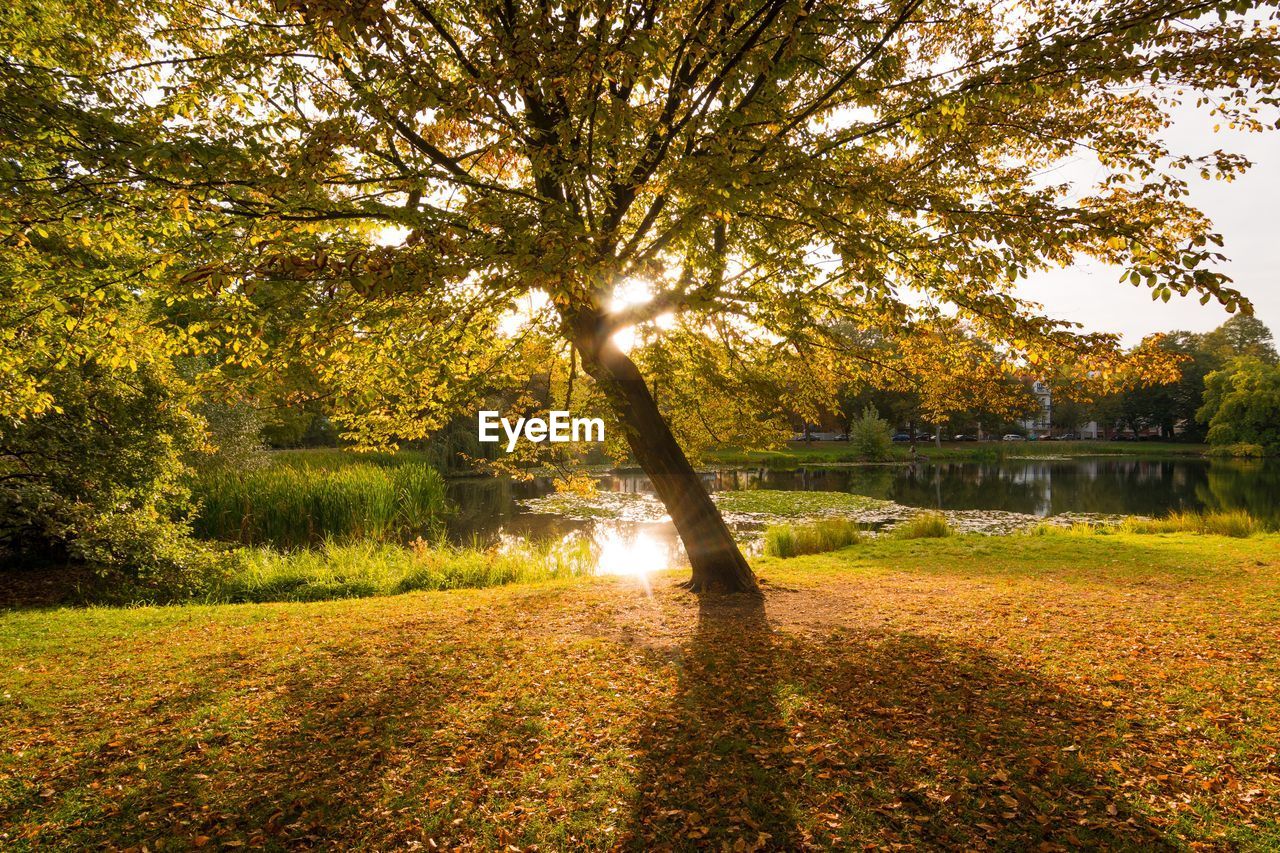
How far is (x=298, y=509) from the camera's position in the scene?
15891 millimetres

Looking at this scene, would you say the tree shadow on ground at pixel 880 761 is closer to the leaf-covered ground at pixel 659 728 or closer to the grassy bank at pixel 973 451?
the leaf-covered ground at pixel 659 728

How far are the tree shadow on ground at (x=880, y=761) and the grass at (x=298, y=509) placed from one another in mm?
12979

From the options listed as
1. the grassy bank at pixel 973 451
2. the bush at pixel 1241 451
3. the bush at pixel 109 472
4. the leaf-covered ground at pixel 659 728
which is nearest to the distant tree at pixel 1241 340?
the grassy bank at pixel 973 451

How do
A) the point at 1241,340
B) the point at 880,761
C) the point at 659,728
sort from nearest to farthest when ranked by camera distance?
1. the point at 880,761
2. the point at 659,728
3. the point at 1241,340

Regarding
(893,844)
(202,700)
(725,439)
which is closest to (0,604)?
(202,700)

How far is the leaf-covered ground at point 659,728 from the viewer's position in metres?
3.32

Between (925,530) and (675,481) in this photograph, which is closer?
(675,481)

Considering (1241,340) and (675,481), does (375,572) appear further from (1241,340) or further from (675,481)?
(1241,340)

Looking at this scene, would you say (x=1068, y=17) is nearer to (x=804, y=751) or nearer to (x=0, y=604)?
(x=804, y=751)

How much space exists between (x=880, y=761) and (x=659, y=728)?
145 cm

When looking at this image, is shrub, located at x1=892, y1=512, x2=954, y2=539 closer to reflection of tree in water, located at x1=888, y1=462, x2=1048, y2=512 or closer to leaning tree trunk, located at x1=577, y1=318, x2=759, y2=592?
leaning tree trunk, located at x1=577, y1=318, x2=759, y2=592

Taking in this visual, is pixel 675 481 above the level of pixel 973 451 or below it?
below

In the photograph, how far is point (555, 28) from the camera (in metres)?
5.06

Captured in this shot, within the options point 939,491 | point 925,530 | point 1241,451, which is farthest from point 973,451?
point 925,530
